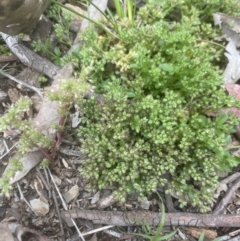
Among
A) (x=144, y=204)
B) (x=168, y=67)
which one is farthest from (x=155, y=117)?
(x=144, y=204)

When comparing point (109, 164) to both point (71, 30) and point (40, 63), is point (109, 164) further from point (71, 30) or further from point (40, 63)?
point (71, 30)

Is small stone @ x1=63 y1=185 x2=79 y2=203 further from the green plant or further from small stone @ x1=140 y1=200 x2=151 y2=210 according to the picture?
small stone @ x1=140 y1=200 x2=151 y2=210

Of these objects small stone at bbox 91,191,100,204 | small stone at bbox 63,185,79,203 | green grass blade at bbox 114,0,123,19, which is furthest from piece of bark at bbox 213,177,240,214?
green grass blade at bbox 114,0,123,19

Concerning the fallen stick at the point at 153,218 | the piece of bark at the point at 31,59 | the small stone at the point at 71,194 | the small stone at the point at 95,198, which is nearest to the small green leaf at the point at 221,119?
the fallen stick at the point at 153,218

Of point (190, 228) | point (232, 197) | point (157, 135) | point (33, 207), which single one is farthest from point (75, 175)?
point (232, 197)

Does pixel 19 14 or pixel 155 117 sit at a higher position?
pixel 19 14

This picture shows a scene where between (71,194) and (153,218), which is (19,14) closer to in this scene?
(71,194)

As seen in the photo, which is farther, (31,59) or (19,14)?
(31,59)

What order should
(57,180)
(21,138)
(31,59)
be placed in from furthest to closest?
1. (31,59)
2. (57,180)
3. (21,138)
